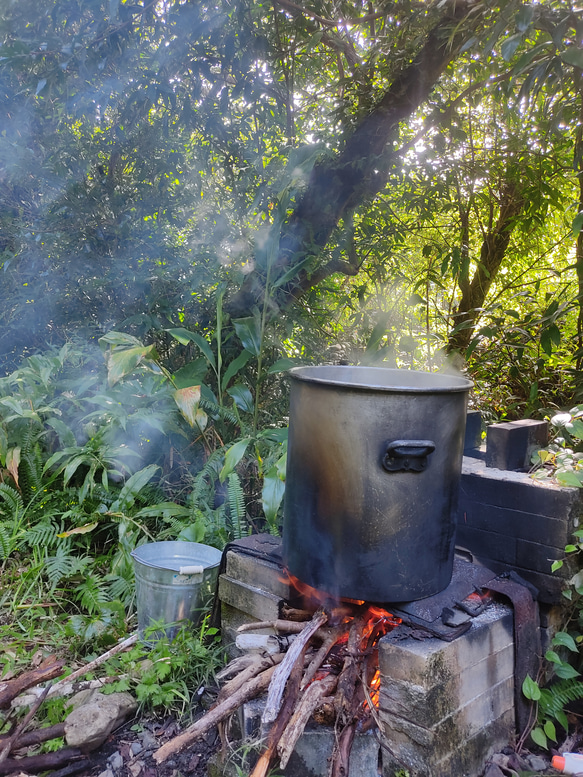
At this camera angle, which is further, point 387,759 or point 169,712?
point 169,712

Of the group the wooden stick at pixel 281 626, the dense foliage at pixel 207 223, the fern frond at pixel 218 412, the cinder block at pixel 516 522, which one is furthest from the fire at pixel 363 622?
the fern frond at pixel 218 412

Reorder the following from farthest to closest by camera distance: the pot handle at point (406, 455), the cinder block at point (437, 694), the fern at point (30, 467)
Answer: the fern at point (30, 467)
the pot handle at point (406, 455)
the cinder block at point (437, 694)

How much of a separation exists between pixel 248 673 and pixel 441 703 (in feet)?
2.04

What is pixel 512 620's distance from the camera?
2.03m

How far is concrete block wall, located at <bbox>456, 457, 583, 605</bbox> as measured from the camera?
2092mm

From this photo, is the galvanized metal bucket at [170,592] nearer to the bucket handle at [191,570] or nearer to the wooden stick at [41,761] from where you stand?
the bucket handle at [191,570]

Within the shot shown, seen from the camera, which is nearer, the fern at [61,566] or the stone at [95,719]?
the stone at [95,719]

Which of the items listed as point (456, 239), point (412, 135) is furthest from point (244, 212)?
point (456, 239)

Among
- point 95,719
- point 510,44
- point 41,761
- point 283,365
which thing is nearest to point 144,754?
point 95,719

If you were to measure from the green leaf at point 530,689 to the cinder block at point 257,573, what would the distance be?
3.03 ft

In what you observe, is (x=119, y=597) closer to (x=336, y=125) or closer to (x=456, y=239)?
(x=336, y=125)

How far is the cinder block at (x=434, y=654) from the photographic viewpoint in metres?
1.63

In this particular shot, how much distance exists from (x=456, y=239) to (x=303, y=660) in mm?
3951

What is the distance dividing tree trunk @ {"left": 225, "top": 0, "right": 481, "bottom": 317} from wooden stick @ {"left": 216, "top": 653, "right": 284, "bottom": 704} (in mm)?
2470
